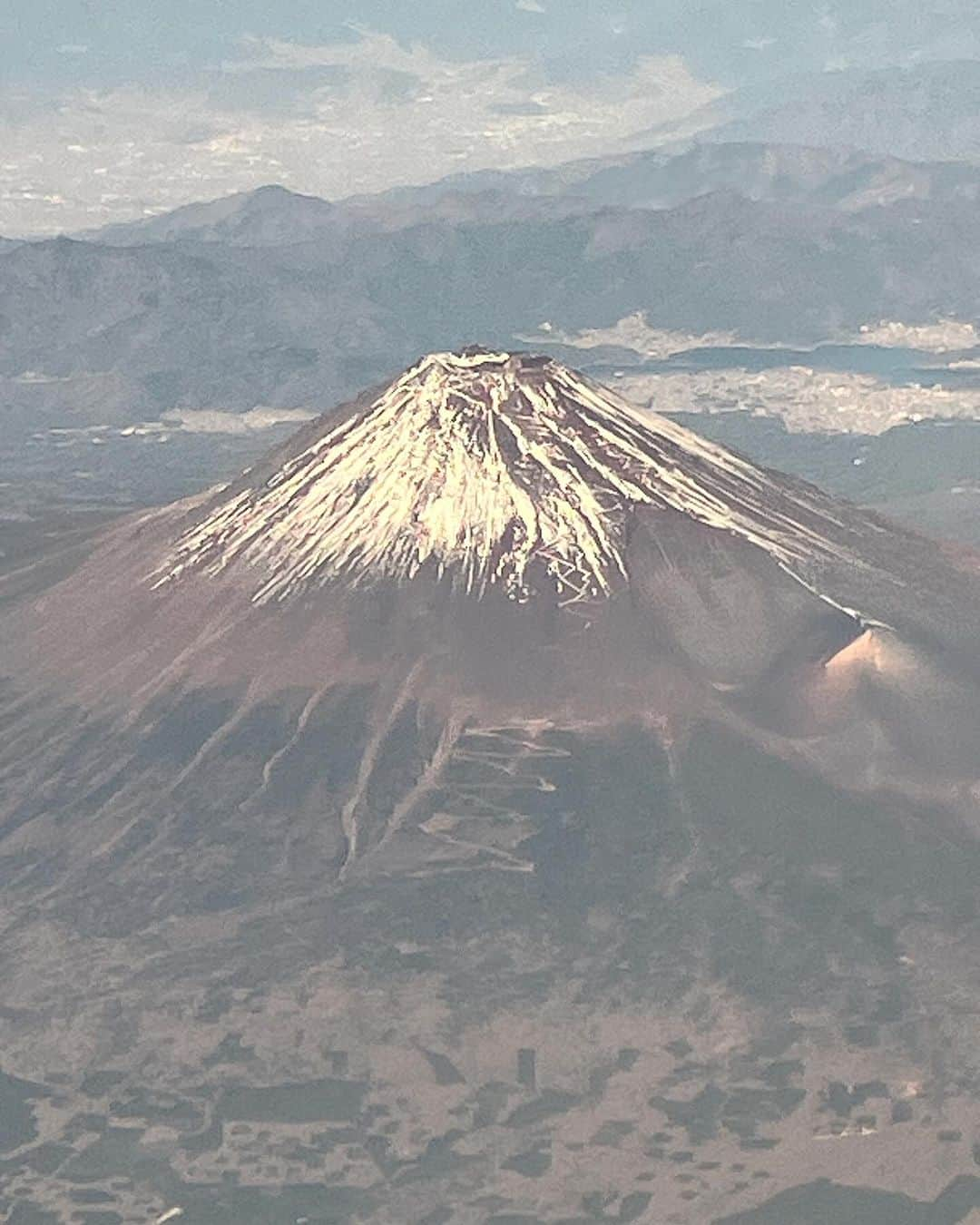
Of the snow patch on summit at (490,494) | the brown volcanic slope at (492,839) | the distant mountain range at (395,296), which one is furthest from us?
the distant mountain range at (395,296)

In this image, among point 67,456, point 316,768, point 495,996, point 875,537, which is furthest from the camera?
point 67,456

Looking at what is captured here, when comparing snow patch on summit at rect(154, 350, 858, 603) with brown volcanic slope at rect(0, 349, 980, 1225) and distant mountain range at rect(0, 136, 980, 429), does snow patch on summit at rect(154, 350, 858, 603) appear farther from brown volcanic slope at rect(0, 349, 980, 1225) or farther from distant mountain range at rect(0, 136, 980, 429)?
distant mountain range at rect(0, 136, 980, 429)

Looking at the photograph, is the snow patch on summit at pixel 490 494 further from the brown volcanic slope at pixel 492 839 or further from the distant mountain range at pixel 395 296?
the distant mountain range at pixel 395 296

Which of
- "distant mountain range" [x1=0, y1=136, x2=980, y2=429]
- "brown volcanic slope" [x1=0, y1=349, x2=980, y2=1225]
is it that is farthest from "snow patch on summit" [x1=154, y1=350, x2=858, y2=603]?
"distant mountain range" [x1=0, y1=136, x2=980, y2=429]

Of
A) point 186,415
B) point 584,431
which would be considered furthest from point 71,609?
point 186,415

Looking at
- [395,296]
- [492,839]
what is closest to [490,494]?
[492,839]

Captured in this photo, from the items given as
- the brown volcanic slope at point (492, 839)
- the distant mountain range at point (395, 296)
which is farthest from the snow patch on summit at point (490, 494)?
the distant mountain range at point (395, 296)

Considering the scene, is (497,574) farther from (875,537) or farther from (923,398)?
(923,398)
